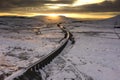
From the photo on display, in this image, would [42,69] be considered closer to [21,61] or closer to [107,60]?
[21,61]

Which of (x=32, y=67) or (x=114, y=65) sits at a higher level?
(x=32, y=67)

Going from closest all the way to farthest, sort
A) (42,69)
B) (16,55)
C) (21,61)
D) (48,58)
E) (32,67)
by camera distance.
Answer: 1. (32,67)
2. (42,69)
3. (48,58)
4. (21,61)
5. (16,55)

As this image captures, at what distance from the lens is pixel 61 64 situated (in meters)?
9.67

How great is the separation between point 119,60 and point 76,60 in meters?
1.63

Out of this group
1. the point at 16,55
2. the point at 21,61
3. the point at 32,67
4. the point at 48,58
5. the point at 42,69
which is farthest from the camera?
the point at 16,55

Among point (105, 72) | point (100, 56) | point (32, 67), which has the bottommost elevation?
point (100, 56)

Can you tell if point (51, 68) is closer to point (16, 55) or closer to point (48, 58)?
point (48, 58)

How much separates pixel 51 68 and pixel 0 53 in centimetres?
366

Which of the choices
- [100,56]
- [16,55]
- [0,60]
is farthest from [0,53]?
[100,56]

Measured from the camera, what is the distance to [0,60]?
10242mm

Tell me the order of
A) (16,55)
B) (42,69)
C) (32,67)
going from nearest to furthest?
(32,67) < (42,69) < (16,55)

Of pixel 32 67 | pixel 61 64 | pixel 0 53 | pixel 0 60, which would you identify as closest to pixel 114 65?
pixel 61 64

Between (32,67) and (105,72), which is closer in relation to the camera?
(32,67)

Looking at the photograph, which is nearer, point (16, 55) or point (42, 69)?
point (42, 69)
